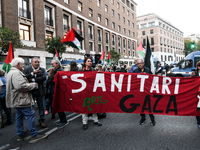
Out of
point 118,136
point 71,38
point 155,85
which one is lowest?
point 118,136

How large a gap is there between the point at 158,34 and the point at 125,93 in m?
62.3

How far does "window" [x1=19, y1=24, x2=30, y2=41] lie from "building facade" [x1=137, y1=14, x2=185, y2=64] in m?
46.1

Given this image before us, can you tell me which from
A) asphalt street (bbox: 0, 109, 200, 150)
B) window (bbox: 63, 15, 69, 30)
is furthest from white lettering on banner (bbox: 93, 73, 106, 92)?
window (bbox: 63, 15, 69, 30)

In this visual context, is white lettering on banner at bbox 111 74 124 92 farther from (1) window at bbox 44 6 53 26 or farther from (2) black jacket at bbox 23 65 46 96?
(1) window at bbox 44 6 53 26

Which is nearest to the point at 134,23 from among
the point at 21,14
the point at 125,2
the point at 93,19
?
the point at 125,2

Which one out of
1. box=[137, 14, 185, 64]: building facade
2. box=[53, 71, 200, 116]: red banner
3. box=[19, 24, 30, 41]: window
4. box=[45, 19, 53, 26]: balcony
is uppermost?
box=[137, 14, 185, 64]: building facade

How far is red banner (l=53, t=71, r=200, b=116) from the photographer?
423 cm

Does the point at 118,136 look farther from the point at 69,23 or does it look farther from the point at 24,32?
the point at 69,23

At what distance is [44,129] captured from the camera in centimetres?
458

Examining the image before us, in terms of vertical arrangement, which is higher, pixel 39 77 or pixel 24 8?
pixel 24 8

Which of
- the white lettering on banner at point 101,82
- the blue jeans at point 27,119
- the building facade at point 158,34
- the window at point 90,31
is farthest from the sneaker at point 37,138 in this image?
the building facade at point 158,34

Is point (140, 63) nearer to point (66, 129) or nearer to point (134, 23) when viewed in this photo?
point (66, 129)

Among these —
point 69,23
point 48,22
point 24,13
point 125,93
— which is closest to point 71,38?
point 125,93

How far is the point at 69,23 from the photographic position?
26641 millimetres
